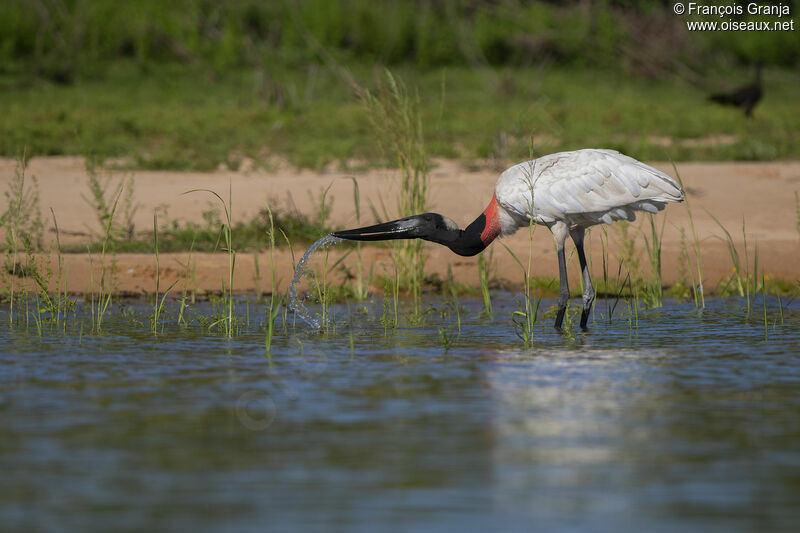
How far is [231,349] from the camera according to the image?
5957 mm

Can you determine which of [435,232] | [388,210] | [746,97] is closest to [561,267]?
[435,232]

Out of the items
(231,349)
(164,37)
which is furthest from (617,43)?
(231,349)

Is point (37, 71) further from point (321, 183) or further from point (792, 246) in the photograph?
point (792, 246)

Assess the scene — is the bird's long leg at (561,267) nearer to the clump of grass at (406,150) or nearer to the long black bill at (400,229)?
the long black bill at (400,229)

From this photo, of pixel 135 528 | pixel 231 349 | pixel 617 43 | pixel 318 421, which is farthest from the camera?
pixel 617 43

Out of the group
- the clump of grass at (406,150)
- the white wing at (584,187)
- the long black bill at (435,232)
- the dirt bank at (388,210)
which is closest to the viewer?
the white wing at (584,187)

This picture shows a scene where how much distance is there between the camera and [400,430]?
169 inches

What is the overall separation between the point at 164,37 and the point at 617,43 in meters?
7.15

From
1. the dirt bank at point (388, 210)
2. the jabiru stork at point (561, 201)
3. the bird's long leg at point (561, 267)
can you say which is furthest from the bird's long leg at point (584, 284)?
the dirt bank at point (388, 210)

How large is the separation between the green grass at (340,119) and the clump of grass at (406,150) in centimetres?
229

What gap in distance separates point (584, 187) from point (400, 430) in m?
2.80

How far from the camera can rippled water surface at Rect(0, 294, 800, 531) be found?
3.39m

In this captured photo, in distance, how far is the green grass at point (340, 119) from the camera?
12375 mm

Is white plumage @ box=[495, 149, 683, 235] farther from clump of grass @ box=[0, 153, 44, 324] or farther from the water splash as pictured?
clump of grass @ box=[0, 153, 44, 324]
